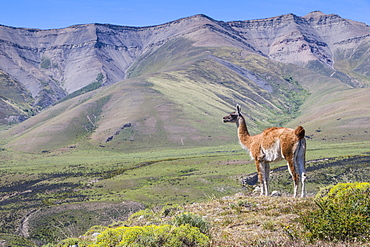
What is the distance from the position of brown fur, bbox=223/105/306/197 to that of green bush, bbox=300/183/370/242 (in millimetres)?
4722

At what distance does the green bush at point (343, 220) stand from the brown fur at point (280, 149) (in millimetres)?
4722

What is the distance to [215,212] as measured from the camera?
11844 mm

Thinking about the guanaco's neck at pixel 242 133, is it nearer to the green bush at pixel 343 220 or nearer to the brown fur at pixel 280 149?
the brown fur at pixel 280 149

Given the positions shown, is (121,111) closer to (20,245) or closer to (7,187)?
(7,187)

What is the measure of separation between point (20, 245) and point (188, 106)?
12424 centimetres

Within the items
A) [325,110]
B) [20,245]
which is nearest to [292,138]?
[20,245]

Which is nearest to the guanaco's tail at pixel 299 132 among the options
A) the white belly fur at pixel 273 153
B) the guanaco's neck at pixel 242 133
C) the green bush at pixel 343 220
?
the white belly fur at pixel 273 153

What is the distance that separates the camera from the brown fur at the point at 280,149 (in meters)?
13.1

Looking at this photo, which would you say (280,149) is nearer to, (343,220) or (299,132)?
(299,132)

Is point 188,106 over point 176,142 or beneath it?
over

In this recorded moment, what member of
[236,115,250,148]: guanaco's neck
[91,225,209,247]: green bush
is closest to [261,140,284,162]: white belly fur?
[236,115,250,148]: guanaco's neck

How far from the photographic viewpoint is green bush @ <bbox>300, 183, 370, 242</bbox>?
6926 mm

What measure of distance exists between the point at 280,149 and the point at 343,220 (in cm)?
683

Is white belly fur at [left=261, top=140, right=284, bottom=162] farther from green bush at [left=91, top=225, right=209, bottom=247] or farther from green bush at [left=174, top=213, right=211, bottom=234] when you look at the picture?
green bush at [left=91, top=225, right=209, bottom=247]
